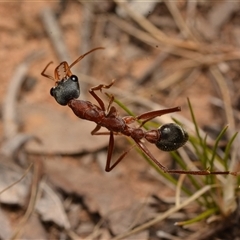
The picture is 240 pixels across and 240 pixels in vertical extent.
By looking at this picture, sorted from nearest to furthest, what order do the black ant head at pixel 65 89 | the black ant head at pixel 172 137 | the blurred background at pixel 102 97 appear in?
the black ant head at pixel 172 137 → the black ant head at pixel 65 89 → the blurred background at pixel 102 97

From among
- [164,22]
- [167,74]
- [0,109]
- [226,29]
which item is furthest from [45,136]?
[226,29]

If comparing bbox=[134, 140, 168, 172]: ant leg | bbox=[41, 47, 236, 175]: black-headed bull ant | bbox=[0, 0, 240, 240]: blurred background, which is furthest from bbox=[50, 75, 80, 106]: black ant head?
bbox=[0, 0, 240, 240]: blurred background

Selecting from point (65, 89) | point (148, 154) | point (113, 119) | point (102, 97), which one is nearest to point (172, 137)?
point (148, 154)

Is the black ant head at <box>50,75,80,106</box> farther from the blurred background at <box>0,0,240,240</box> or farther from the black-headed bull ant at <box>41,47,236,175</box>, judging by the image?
the blurred background at <box>0,0,240,240</box>

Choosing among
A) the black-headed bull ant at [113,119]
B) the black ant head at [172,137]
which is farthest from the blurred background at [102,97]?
the black ant head at [172,137]

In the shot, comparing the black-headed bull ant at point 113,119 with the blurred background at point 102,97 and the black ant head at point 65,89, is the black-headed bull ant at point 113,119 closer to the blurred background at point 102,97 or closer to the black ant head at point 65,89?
the black ant head at point 65,89

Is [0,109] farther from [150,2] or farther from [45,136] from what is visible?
[150,2]
